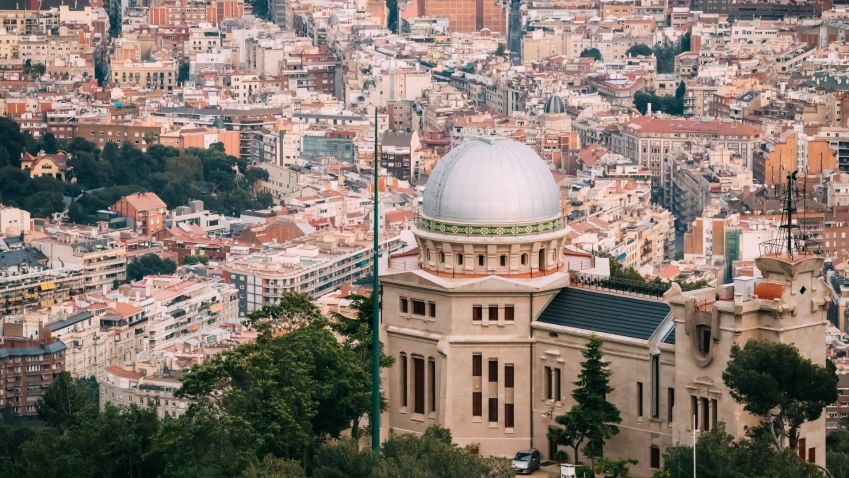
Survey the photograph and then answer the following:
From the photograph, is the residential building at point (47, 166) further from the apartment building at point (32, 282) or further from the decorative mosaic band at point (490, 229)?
the decorative mosaic band at point (490, 229)

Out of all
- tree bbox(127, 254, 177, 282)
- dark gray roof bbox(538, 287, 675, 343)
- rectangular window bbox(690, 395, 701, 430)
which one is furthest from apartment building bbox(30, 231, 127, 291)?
rectangular window bbox(690, 395, 701, 430)

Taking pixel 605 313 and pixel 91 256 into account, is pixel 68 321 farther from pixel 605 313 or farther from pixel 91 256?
pixel 605 313

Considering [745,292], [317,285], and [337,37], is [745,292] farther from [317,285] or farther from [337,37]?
[337,37]

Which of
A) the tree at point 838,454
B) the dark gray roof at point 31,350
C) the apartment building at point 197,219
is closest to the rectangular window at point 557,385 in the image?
the tree at point 838,454

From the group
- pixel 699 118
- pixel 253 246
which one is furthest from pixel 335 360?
pixel 699 118

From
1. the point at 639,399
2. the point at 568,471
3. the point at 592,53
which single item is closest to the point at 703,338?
the point at 639,399
